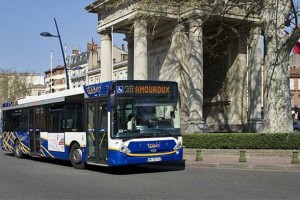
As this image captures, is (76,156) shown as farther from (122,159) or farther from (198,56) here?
(198,56)

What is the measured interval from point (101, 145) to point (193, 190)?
4662 mm

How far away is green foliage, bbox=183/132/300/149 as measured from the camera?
60.7 feet

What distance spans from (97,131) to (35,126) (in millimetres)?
5769

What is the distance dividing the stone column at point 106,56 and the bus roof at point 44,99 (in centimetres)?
1131

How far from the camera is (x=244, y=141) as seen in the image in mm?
19625

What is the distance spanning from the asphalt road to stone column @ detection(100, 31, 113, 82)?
60.1 ft

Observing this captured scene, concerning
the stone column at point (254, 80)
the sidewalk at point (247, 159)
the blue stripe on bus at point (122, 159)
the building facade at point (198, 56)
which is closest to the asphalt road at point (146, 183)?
the blue stripe on bus at point (122, 159)

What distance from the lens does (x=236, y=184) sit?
11602mm

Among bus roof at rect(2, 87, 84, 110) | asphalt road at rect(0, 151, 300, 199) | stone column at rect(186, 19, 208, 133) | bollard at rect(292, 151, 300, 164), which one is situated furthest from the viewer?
stone column at rect(186, 19, 208, 133)

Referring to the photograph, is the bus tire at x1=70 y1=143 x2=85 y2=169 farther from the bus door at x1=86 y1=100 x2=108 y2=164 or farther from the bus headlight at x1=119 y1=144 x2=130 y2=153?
the bus headlight at x1=119 y1=144 x2=130 y2=153

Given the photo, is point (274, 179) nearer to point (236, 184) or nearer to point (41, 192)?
point (236, 184)

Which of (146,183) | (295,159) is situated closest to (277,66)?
(295,159)

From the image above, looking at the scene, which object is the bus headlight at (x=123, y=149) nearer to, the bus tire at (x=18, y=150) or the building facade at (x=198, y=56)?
the bus tire at (x=18, y=150)

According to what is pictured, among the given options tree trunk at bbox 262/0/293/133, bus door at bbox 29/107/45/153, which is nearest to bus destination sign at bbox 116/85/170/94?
bus door at bbox 29/107/45/153
